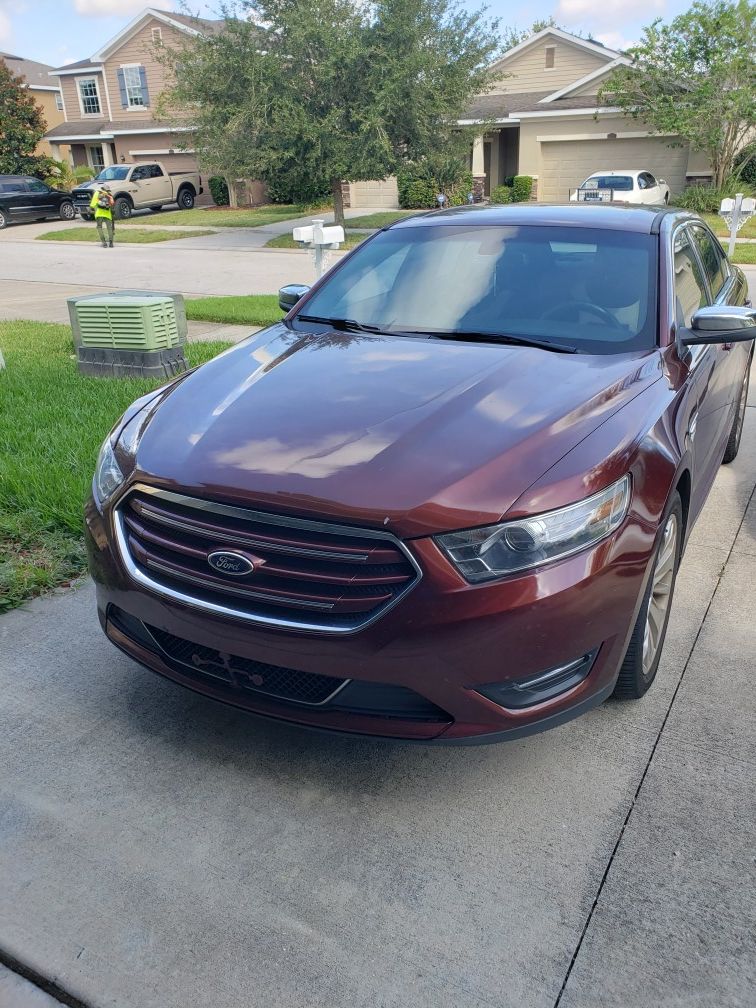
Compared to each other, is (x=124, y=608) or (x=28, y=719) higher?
(x=124, y=608)

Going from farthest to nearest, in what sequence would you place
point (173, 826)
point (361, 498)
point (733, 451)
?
point (733, 451) < point (173, 826) < point (361, 498)

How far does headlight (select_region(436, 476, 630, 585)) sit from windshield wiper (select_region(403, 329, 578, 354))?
109 centimetres

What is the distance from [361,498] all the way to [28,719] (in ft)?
5.46

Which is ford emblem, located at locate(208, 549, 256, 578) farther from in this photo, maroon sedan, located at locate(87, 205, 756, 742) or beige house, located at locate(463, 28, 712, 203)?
beige house, located at locate(463, 28, 712, 203)

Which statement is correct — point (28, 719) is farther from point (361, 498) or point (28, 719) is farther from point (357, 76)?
point (357, 76)

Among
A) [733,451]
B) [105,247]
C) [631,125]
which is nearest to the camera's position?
[733,451]

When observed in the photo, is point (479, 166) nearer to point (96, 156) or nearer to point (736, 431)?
point (96, 156)

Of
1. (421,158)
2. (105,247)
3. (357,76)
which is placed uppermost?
(357,76)

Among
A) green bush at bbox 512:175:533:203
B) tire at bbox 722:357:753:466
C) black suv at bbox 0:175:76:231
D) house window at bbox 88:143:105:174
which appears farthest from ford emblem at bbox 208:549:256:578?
house window at bbox 88:143:105:174

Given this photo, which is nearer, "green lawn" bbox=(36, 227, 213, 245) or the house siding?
"green lawn" bbox=(36, 227, 213, 245)

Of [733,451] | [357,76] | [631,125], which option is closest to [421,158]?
[357,76]

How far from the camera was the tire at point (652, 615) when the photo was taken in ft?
9.25

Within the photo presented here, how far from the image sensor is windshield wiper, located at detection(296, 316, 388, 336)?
374 cm

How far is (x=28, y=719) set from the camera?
10.3 feet
